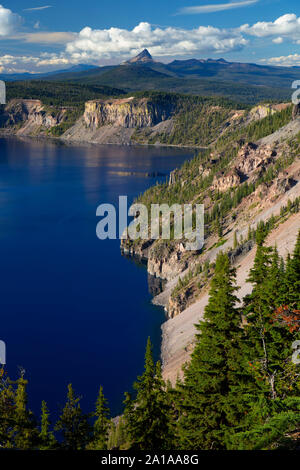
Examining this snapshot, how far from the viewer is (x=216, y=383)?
2739 centimetres

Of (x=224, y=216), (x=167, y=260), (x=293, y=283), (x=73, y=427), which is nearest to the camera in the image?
(x=293, y=283)

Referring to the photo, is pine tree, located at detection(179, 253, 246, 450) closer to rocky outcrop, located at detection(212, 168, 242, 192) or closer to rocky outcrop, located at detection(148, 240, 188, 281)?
rocky outcrop, located at detection(148, 240, 188, 281)

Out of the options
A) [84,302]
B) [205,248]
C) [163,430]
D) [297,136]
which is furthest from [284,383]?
[297,136]

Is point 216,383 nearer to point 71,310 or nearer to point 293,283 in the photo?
point 293,283

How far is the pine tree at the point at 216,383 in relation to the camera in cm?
2669

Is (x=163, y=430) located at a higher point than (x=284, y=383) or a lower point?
lower

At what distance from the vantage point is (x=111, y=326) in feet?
254

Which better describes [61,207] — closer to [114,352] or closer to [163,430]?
[114,352]

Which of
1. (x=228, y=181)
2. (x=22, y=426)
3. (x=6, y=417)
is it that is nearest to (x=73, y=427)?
(x=22, y=426)

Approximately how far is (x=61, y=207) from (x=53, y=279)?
66966mm

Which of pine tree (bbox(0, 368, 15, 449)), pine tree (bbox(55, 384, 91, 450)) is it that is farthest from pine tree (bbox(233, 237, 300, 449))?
pine tree (bbox(0, 368, 15, 449))

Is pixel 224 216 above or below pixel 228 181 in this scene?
below

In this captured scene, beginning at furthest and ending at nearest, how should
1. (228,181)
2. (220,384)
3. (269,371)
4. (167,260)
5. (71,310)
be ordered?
(228,181)
(167,260)
(71,310)
(220,384)
(269,371)

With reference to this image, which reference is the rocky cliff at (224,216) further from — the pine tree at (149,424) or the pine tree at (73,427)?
the pine tree at (149,424)
